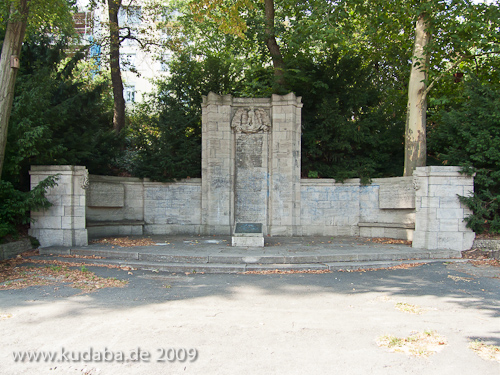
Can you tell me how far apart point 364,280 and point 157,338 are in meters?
4.46

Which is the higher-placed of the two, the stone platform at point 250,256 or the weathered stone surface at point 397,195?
the weathered stone surface at point 397,195

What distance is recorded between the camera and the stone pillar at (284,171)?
1286 cm

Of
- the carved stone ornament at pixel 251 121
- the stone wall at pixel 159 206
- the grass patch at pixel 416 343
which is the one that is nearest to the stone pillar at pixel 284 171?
the carved stone ornament at pixel 251 121

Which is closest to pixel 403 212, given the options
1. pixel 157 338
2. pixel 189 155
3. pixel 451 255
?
pixel 451 255

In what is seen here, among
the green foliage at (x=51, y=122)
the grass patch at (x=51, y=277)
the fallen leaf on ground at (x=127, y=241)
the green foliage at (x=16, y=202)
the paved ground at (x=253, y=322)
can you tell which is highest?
the green foliage at (x=51, y=122)

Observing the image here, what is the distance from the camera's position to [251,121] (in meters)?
13.1

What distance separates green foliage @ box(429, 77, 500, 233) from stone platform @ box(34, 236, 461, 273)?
137 centimetres

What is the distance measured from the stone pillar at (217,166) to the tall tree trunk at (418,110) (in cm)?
600

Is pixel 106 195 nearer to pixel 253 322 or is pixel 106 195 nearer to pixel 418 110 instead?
pixel 253 322

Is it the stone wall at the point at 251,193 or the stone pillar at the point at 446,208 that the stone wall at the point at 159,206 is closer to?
the stone wall at the point at 251,193

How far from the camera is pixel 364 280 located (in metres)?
7.26

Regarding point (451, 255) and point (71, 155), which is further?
point (71, 155)

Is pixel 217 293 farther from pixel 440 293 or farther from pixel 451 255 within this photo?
pixel 451 255

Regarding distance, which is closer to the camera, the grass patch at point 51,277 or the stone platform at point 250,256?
the grass patch at point 51,277
